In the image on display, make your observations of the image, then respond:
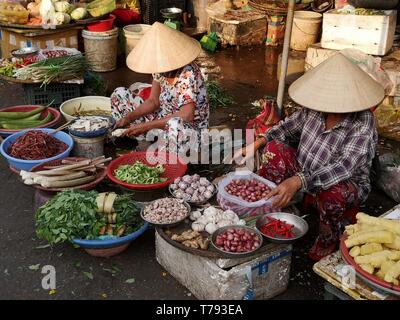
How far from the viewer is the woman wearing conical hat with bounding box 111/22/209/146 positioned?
399cm

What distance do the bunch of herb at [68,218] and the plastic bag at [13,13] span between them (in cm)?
397

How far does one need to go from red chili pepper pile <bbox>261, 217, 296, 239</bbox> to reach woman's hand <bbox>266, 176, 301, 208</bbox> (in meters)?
0.13

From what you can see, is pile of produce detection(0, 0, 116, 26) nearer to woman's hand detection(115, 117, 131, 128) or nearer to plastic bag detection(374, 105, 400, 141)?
woman's hand detection(115, 117, 131, 128)

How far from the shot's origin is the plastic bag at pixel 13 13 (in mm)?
6371

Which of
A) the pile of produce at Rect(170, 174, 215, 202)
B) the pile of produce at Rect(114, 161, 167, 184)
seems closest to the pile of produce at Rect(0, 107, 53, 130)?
the pile of produce at Rect(114, 161, 167, 184)

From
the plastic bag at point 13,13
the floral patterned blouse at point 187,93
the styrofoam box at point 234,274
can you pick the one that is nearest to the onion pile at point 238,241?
the styrofoam box at point 234,274

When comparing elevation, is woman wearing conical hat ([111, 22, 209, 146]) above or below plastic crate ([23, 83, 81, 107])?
above

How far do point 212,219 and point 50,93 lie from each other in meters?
3.08

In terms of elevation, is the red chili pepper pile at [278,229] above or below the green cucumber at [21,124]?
above

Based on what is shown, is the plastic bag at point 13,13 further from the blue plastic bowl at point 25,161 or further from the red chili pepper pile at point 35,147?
the red chili pepper pile at point 35,147

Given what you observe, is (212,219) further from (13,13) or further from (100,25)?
(13,13)

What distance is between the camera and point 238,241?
290 centimetres

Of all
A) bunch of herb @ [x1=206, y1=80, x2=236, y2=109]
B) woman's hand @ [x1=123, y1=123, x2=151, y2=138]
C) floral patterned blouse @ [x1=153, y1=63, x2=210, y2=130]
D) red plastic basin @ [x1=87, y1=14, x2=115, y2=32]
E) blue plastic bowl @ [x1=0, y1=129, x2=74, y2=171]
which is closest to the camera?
blue plastic bowl @ [x1=0, y1=129, x2=74, y2=171]

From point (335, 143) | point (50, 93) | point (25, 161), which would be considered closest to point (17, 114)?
point (50, 93)
